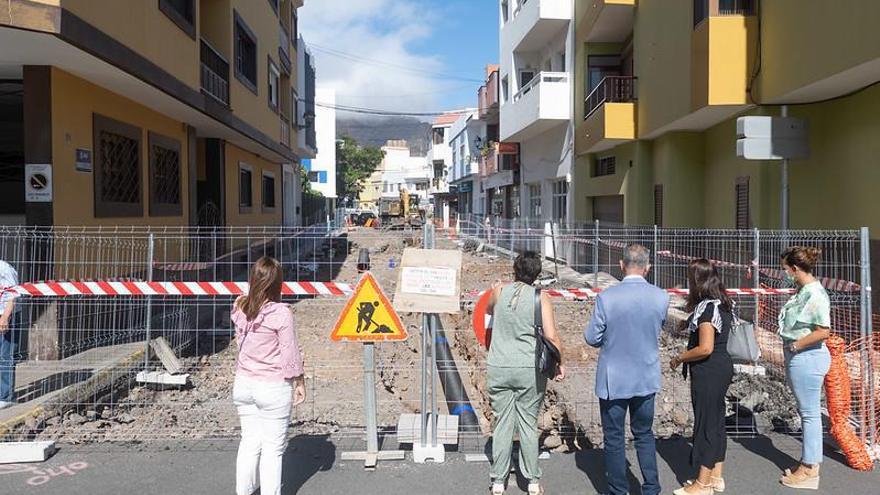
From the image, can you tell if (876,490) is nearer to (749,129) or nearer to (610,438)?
(610,438)

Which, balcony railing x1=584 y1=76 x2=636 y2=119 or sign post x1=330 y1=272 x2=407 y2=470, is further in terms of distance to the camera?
balcony railing x1=584 y1=76 x2=636 y2=119

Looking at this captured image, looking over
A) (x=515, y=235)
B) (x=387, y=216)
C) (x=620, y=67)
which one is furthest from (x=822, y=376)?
(x=387, y=216)

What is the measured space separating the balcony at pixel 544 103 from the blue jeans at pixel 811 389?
55.1 feet

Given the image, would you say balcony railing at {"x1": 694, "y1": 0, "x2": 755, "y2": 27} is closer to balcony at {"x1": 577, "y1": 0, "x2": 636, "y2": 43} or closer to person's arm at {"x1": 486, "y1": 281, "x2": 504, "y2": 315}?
balcony at {"x1": 577, "y1": 0, "x2": 636, "y2": 43}

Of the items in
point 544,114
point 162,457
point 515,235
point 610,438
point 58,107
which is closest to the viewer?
point 610,438

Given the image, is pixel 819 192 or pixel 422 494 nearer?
pixel 422 494

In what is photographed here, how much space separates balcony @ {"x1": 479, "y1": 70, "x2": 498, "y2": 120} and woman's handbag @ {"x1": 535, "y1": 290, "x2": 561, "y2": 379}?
93.2ft

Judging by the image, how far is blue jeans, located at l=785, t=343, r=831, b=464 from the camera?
4.89 meters

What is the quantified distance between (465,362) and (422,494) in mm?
6340

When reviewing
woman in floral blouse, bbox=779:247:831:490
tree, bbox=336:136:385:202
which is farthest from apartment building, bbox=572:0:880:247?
tree, bbox=336:136:385:202

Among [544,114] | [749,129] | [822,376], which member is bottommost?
[822,376]

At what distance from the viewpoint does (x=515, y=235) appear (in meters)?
18.0

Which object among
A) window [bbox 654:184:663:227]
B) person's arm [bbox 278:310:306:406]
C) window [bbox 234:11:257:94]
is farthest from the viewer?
window [bbox 234:11:257:94]

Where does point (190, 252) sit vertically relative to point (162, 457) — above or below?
above
